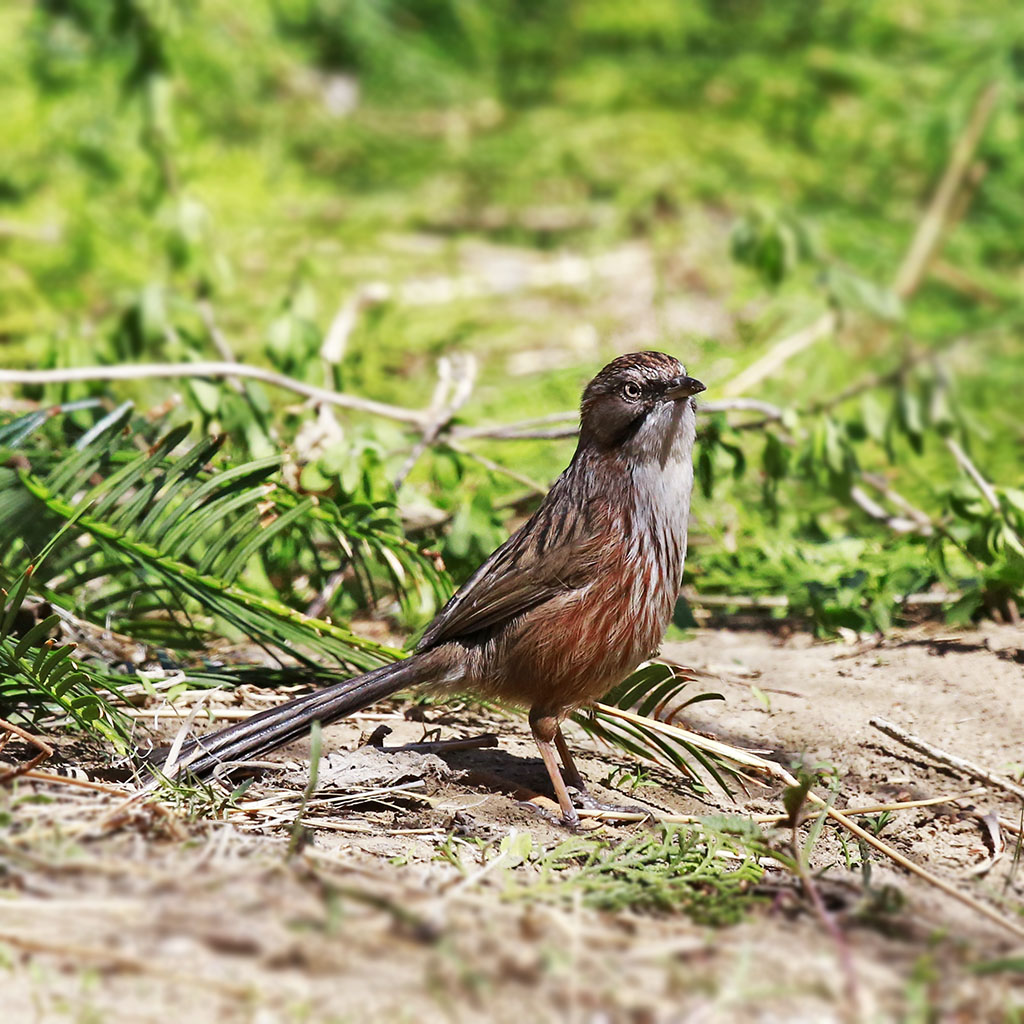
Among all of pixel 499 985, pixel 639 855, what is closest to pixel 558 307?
pixel 639 855

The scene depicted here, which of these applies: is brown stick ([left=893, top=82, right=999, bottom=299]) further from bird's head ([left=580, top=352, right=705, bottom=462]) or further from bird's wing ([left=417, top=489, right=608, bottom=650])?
bird's wing ([left=417, top=489, right=608, bottom=650])

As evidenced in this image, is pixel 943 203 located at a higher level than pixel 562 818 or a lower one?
higher

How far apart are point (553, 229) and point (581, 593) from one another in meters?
7.83

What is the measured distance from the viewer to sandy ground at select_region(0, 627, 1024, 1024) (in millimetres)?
2139

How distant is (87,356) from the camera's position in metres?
5.67

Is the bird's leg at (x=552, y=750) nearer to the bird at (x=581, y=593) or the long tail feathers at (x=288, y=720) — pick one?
the bird at (x=581, y=593)

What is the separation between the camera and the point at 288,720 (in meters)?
3.50

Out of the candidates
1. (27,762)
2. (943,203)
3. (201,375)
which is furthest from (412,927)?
(943,203)

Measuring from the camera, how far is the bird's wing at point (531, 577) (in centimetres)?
379

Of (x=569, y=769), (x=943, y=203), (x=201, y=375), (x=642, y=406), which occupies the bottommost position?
(x=569, y=769)

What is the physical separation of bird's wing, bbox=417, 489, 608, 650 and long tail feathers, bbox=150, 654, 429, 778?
0.16m

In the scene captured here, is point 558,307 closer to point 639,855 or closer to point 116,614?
point 116,614

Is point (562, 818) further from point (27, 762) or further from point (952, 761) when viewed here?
point (27, 762)

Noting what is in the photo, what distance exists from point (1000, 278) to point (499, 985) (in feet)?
28.6
